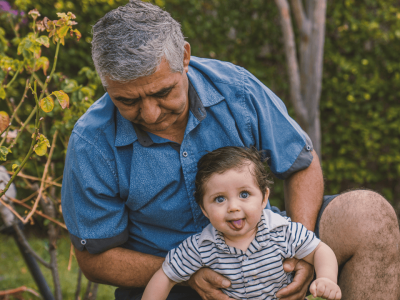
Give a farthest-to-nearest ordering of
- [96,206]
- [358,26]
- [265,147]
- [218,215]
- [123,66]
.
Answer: [358,26] → [265,147] → [96,206] → [218,215] → [123,66]

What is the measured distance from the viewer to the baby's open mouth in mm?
1719

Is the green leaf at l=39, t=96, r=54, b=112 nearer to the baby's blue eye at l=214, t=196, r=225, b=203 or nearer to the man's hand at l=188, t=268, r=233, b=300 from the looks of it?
the baby's blue eye at l=214, t=196, r=225, b=203

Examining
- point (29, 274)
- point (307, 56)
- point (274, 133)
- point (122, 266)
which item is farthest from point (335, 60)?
point (29, 274)

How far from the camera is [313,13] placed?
391cm

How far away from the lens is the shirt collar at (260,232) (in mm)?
1786

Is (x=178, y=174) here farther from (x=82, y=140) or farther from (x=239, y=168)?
(x=82, y=140)

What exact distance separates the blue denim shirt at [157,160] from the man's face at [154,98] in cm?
12

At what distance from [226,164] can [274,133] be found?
0.48 m

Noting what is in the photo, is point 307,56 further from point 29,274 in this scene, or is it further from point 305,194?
point 29,274

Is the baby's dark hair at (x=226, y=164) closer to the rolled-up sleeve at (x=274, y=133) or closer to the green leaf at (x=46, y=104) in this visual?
the rolled-up sleeve at (x=274, y=133)

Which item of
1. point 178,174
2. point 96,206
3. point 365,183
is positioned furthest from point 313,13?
point 96,206

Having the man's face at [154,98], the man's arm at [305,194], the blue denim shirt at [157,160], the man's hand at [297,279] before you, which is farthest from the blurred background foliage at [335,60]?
the man's hand at [297,279]

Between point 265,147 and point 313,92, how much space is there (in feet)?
7.44

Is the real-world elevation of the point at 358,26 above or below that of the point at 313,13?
below
